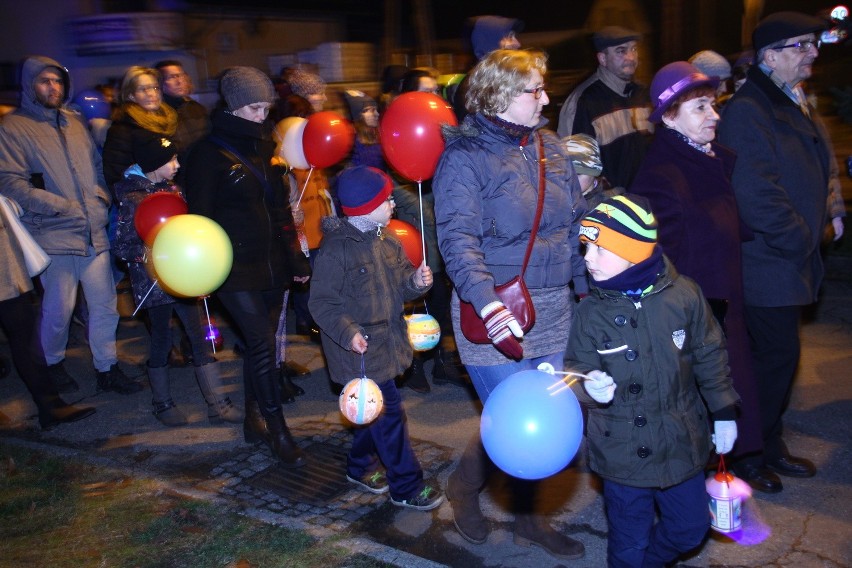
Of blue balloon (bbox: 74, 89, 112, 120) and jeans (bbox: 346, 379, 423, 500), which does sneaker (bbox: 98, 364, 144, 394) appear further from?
blue balloon (bbox: 74, 89, 112, 120)

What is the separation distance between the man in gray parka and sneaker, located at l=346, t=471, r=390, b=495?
272cm

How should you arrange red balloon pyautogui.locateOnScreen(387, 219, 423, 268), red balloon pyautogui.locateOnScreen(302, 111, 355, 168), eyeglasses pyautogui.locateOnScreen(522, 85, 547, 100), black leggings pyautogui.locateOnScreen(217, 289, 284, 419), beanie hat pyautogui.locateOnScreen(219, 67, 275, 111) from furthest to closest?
red balloon pyautogui.locateOnScreen(302, 111, 355, 168), red balloon pyautogui.locateOnScreen(387, 219, 423, 268), black leggings pyautogui.locateOnScreen(217, 289, 284, 419), beanie hat pyautogui.locateOnScreen(219, 67, 275, 111), eyeglasses pyautogui.locateOnScreen(522, 85, 547, 100)

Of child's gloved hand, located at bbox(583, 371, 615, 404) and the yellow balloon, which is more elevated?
the yellow balloon

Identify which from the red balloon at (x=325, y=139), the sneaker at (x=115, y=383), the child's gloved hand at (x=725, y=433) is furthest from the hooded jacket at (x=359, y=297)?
the sneaker at (x=115, y=383)

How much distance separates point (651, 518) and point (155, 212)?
3.57m

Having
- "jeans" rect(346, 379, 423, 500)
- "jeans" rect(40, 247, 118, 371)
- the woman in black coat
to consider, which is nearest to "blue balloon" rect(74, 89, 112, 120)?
"jeans" rect(40, 247, 118, 371)

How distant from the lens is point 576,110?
18.7 feet

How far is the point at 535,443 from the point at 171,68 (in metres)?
5.38

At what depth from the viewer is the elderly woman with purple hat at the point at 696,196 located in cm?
380

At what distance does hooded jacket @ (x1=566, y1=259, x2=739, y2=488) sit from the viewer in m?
3.14

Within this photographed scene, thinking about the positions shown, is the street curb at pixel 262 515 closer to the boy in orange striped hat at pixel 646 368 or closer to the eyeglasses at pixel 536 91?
the boy in orange striped hat at pixel 646 368

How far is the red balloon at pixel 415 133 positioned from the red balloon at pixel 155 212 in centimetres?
142

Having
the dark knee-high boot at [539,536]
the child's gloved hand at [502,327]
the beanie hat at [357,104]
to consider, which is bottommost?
the dark knee-high boot at [539,536]

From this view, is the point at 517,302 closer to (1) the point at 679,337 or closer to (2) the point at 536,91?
(1) the point at 679,337
